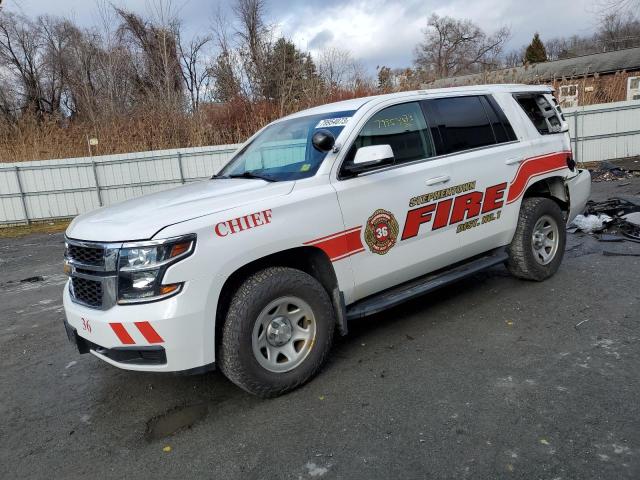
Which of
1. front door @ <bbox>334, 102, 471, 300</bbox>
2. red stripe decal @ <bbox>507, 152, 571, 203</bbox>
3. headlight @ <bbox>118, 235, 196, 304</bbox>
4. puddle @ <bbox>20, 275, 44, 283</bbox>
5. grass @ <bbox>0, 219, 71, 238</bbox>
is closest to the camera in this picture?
headlight @ <bbox>118, 235, 196, 304</bbox>

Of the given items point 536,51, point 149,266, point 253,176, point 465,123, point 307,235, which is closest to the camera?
point 149,266

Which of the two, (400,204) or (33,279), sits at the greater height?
(400,204)

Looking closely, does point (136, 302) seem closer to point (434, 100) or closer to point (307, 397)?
point (307, 397)

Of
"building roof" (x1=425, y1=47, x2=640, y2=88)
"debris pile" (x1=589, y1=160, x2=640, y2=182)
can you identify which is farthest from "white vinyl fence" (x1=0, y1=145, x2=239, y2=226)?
"building roof" (x1=425, y1=47, x2=640, y2=88)

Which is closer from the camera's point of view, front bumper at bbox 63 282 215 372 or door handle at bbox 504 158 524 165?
front bumper at bbox 63 282 215 372

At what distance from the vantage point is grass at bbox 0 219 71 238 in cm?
1350

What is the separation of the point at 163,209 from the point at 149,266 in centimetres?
47

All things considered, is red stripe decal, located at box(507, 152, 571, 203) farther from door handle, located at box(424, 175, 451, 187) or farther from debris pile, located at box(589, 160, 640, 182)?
debris pile, located at box(589, 160, 640, 182)

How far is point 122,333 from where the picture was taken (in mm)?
3033

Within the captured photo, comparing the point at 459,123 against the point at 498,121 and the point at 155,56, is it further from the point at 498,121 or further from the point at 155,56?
the point at 155,56

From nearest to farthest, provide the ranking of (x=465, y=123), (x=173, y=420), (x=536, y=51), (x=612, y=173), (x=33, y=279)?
(x=173, y=420) < (x=465, y=123) < (x=33, y=279) < (x=612, y=173) < (x=536, y=51)

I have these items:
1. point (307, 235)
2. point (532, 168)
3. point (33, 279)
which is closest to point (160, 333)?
point (307, 235)

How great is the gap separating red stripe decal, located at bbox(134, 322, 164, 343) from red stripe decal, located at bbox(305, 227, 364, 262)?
1134 millimetres

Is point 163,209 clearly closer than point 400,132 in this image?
Yes
